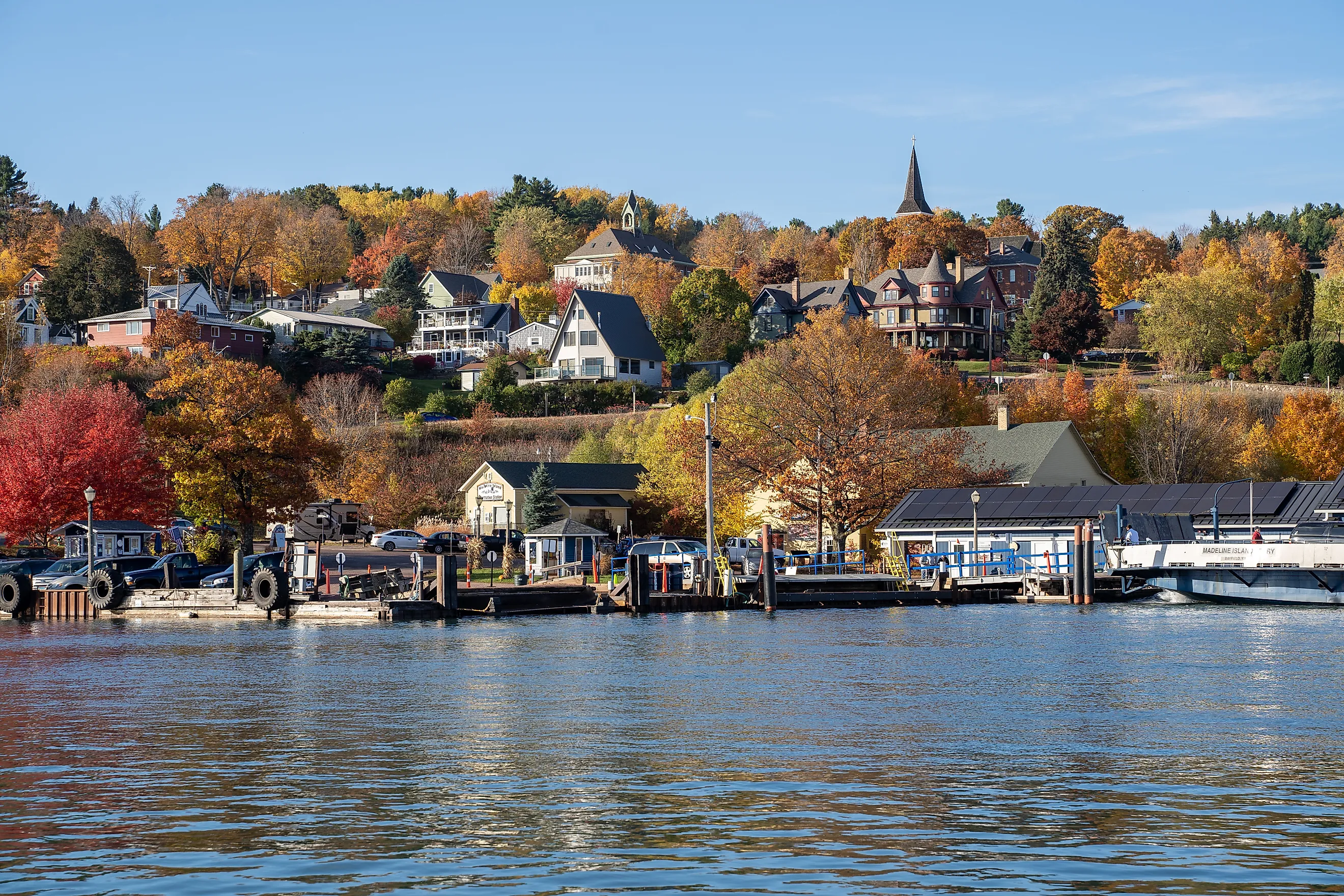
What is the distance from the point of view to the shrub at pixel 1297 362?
111188 millimetres

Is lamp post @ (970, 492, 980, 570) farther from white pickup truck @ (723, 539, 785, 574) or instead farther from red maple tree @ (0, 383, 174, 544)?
red maple tree @ (0, 383, 174, 544)

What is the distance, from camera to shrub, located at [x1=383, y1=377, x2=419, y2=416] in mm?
113500

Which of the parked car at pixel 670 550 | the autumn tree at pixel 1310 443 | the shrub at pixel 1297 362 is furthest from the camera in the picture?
the shrub at pixel 1297 362

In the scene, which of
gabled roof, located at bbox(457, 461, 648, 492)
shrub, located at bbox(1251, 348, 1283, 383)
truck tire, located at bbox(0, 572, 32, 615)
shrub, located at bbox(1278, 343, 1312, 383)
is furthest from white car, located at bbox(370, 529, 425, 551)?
shrub, located at bbox(1278, 343, 1312, 383)

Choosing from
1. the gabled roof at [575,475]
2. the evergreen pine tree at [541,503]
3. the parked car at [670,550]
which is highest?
the gabled roof at [575,475]

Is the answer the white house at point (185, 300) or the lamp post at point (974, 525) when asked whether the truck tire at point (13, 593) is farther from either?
the white house at point (185, 300)

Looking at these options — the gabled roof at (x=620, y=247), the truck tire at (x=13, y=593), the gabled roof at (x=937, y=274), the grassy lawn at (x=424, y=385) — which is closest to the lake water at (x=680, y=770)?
the truck tire at (x=13, y=593)

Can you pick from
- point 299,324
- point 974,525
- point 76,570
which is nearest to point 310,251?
point 299,324

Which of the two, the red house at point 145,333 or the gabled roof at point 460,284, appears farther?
the gabled roof at point 460,284

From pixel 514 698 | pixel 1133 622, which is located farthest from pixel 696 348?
pixel 514 698

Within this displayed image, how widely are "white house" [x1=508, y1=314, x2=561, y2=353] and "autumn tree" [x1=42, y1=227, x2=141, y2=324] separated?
35.6m

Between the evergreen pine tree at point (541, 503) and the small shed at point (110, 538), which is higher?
the evergreen pine tree at point (541, 503)

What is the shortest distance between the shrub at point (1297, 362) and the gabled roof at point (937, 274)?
4046 centimetres

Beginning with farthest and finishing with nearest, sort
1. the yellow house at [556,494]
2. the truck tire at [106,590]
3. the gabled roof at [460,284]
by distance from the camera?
the gabled roof at [460,284] < the yellow house at [556,494] < the truck tire at [106,590]
